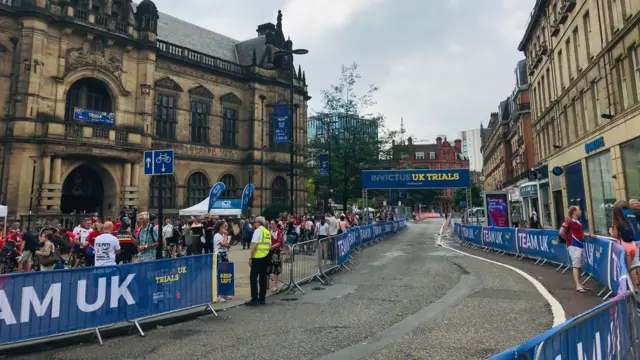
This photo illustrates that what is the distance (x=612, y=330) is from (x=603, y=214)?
18961 mm

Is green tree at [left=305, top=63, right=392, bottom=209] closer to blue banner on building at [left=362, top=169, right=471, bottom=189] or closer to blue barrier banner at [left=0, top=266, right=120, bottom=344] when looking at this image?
blue banner on building at [left=362, top=169, right=471, bottom=189]

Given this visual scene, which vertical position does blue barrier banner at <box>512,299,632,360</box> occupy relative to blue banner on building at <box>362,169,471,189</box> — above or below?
below

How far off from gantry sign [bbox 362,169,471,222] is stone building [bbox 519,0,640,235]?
5899mm

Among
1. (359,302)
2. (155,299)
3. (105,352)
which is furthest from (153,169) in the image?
(359,302)

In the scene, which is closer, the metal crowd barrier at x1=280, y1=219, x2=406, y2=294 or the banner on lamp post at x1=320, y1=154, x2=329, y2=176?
the metal crowd barrier at x1=280, y1=219, x2=406, y2=294

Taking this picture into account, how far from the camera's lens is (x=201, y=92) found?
32.4 metres

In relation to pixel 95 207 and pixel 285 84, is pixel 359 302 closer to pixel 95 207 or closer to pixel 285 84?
pixel 95 207

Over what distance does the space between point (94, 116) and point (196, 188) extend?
9.38 m

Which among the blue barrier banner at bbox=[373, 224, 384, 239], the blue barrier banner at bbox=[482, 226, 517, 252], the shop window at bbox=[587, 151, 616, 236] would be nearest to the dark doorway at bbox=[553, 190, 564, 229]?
the shop window at bbox=[587, 151, 616, 236]

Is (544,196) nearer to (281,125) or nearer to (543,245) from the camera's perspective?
(543,245)

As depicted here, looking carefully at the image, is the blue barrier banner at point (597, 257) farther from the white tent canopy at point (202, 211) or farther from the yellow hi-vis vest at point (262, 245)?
the white tent canopy at point (202, 211)

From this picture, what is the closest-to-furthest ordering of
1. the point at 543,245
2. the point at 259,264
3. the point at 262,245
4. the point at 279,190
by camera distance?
the point at 259,264 → the point at 262,245 → the point at 543,245 → the point at 279,190

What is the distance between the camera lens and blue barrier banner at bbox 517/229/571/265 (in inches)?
454

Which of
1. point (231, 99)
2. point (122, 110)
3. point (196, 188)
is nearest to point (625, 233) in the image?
point (122, 110)
